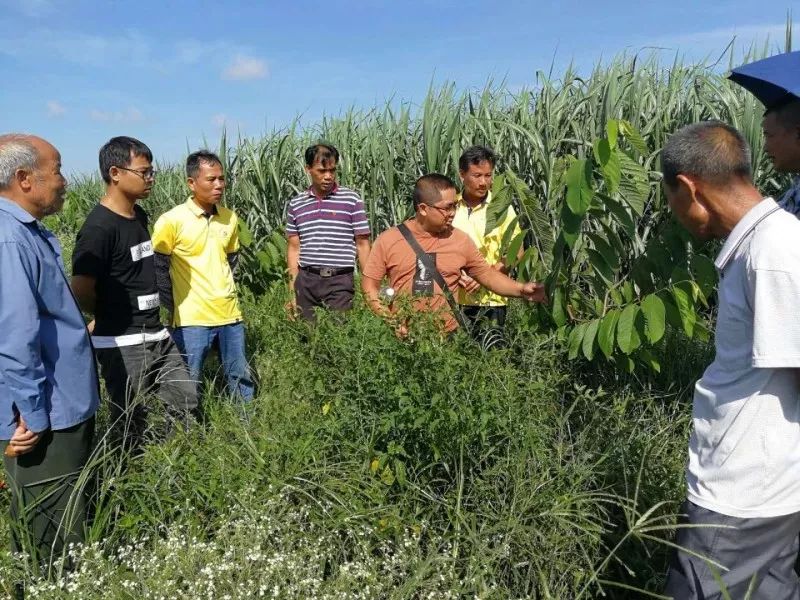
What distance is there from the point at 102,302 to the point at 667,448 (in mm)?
2734

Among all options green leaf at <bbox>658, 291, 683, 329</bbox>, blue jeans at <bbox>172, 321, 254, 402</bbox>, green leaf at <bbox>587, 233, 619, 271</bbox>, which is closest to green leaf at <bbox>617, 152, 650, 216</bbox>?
green leaf at <bbox>587, 233, 619, 271</bbox>

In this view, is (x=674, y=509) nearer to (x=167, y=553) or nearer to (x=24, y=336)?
(x=167, y=553)

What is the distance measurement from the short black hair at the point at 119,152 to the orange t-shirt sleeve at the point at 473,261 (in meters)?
1.66

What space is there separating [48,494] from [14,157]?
1.16m

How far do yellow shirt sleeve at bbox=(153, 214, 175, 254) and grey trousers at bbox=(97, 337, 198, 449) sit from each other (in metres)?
0.53

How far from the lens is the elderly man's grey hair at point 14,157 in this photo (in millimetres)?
2221

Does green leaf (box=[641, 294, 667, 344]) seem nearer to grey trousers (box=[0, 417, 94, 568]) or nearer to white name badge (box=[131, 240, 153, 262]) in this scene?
grey trousers (box=[0, 417, 94, 568])

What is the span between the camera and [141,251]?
3184 millimetres

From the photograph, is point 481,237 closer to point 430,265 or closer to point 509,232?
point 430,265

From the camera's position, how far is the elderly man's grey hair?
2.22 metres

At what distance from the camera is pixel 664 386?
12.6 ft

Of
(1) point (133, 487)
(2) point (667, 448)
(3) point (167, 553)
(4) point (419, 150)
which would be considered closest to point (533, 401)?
(2) point (667, 448)

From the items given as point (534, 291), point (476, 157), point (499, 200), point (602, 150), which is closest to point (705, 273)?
point (602, 150)

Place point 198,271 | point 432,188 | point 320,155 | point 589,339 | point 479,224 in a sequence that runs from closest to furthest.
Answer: point 589,339
point 432,188
point 198,271
point 479,224
point 320,155
